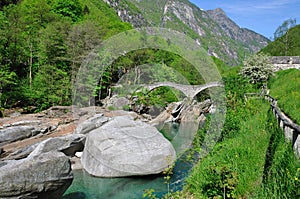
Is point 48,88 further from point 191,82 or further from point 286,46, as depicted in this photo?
point 286,46

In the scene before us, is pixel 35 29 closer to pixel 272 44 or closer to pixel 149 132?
pixel 149 132

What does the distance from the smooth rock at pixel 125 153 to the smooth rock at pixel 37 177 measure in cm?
171

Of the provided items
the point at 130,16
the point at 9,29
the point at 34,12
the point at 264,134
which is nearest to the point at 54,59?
the point at 9,29

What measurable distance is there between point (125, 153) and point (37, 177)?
2.68 metres

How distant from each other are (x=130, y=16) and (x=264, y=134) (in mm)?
78297

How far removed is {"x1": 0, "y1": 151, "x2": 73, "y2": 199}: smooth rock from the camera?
15.8 ft

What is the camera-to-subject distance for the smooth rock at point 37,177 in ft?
15.8

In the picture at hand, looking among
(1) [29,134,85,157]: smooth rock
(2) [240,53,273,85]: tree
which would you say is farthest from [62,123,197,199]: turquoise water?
(2) [240,53,273,85]: tree

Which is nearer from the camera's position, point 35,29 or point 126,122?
point 126,122

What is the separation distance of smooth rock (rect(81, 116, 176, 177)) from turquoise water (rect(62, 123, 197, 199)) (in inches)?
7.4

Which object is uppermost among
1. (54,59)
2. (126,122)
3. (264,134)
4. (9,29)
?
(9,29)

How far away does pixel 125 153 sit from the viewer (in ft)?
23.9

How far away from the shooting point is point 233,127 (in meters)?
7.14

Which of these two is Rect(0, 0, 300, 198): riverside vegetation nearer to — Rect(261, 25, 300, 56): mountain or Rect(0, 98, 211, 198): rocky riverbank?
Rect(0, 98, 211, 198): rocky riverbank
